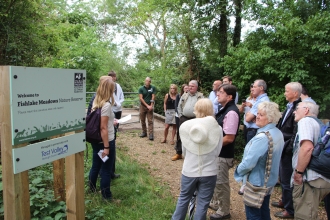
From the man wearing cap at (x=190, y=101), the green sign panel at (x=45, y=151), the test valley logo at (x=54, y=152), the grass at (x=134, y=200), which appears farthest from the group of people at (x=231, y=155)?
the man wearing cap at (x=190, y=101)

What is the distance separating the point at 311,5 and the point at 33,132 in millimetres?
7569

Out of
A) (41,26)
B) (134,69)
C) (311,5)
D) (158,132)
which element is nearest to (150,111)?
(158,132)

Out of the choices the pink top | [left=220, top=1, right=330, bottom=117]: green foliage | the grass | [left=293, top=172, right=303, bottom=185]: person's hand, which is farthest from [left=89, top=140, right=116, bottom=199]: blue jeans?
[left=220, top=1, right=330, bottom=117]: green foliage

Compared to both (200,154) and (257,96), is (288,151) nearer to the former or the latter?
(257,96)

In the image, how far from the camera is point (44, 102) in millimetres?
2131

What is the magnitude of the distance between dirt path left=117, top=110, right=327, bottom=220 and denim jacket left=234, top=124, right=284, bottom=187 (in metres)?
1.36

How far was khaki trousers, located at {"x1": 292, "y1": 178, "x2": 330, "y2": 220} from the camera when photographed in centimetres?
272

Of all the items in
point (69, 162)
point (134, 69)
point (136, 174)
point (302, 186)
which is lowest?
point (136, 174)

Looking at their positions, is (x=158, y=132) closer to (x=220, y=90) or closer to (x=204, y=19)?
(x=204, y=19)

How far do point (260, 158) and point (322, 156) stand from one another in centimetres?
66

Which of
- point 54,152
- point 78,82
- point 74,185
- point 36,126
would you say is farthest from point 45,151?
point 78,82

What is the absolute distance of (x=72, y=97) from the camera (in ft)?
8.07

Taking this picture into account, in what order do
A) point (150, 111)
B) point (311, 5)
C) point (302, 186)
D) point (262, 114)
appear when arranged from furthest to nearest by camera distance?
point (150, 111)
point (311, 5)
point (302, 186)
point (262, 114)

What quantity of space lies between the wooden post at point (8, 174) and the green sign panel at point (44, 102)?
4cm
